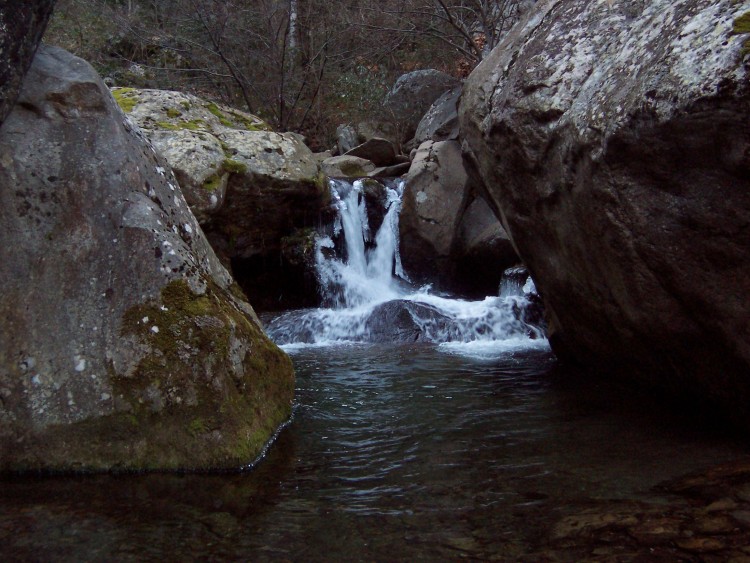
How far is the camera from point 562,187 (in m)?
4.39

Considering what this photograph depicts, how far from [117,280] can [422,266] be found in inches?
317

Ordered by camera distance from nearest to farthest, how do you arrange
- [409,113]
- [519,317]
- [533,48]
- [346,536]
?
[346,536] → [533,48] → [519,317] → [409,113]

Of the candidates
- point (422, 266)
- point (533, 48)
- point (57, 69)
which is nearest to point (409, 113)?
point (422, 266)

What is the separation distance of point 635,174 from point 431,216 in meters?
7.57

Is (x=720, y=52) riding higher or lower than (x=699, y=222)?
higher

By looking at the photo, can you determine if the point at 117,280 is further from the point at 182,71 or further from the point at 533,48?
the point at 182,71

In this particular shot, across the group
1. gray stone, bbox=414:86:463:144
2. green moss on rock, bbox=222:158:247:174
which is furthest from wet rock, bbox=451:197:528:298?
green moss on rock, bbox=222:158:247:174

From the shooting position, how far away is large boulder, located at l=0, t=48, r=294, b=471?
330cm

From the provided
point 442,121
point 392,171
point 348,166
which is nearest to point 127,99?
point 348,166

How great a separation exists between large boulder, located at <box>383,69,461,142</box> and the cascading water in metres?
5.95

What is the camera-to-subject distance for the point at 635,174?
3.59 meters

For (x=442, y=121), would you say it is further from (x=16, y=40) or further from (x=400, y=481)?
(x=400, y=481)

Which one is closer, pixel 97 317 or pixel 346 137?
pixel 97 317

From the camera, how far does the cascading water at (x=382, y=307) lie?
8594 mm
